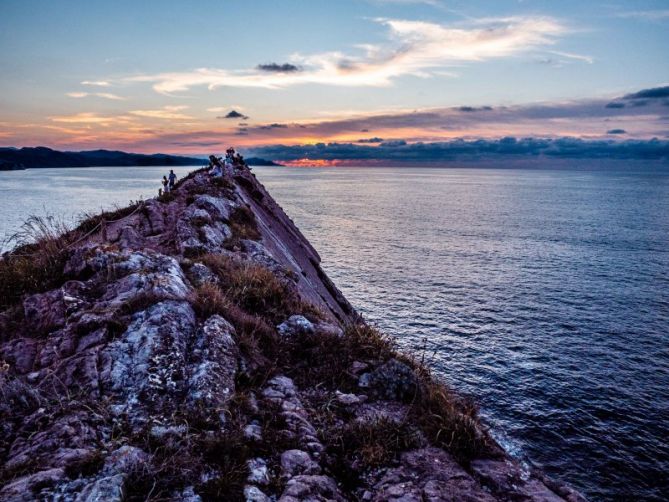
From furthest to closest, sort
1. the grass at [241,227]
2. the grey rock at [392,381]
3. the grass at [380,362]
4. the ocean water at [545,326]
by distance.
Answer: the ocean water at [545,326], the grass at [241,227], the grey rock at [392,381], the grass at [380,362]

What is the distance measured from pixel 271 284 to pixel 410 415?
5.30 metres

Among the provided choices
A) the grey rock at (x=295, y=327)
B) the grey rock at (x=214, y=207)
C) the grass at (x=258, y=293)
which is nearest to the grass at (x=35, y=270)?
the grass at (x=258, y=293)

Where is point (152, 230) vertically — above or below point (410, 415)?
above

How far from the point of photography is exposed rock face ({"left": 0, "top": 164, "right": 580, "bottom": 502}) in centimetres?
552

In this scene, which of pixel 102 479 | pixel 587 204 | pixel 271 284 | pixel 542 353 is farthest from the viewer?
pixel 587 204

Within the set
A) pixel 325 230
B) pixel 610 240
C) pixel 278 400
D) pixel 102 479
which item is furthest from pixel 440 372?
pixel 610 240

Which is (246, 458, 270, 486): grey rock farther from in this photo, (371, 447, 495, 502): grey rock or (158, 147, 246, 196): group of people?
(158, 147, 246, 196): group of people

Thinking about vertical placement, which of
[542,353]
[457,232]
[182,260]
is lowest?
[542,353]

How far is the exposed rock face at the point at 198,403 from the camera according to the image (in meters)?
5.52

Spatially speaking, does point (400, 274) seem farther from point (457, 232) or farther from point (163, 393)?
point (163, 393)

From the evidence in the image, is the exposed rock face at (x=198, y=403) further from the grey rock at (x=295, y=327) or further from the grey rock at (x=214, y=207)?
the grey rock at (x=214, y=207)

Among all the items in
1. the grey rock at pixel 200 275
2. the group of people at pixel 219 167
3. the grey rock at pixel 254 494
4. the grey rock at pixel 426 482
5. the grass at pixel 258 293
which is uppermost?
the group of people at pixel 219 167

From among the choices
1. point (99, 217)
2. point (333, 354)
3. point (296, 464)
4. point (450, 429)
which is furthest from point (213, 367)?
point (99, 217)

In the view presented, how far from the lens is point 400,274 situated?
51.1 meters
